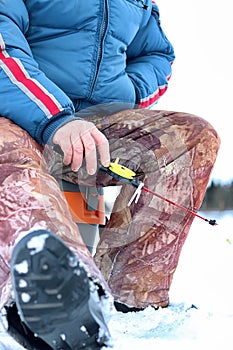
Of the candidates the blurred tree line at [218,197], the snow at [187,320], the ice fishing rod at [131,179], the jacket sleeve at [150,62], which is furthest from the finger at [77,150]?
the blurred tree line at [218,197]

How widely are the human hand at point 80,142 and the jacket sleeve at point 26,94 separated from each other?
38 millimetres

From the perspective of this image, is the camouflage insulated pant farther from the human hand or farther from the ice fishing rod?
the human hand

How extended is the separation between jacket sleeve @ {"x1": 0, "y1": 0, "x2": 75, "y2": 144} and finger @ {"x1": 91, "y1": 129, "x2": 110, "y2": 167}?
A: 0.30 ft

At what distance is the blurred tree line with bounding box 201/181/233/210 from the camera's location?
5.46 metres

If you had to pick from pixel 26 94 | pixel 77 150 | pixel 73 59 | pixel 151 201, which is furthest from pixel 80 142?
pixel 73 59

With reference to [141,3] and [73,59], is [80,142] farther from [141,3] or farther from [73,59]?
[141,3]

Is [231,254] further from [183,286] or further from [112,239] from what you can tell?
[112,239]

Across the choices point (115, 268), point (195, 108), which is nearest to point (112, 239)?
point (115, 268)

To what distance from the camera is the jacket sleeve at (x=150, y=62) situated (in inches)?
72.3

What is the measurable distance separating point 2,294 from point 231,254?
1.85 m

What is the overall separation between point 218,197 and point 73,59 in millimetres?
4379

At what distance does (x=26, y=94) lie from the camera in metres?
1.32

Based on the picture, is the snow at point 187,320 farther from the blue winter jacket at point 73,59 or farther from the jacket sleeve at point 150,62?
the jacket sleeve at point 150,62

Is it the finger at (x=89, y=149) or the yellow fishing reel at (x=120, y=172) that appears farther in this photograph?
the yellow fishing reel at (x=120, y=172)
